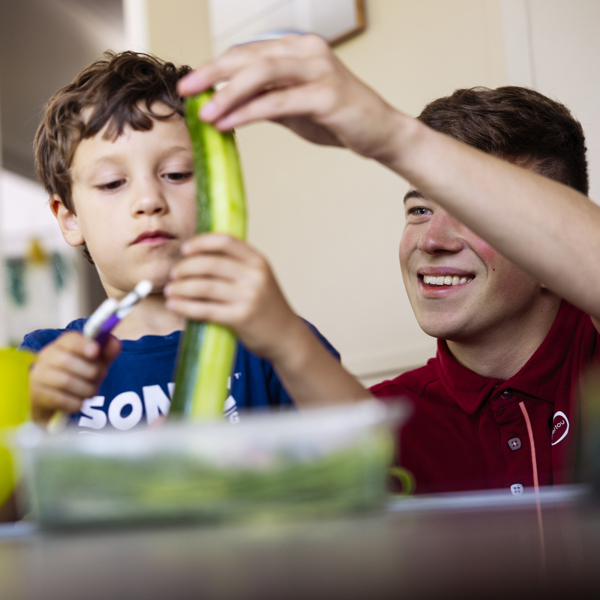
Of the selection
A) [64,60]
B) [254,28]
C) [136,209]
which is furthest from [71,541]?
[64,60]

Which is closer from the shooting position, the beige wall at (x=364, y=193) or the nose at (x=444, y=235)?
the nose at (x=444, y=235)

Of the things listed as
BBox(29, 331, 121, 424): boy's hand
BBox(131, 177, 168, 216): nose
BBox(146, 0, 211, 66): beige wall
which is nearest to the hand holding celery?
BBox(29, 331, 121, 424): boy's hand

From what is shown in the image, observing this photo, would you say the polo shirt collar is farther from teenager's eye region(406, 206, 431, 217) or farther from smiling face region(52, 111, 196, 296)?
smiling face region(52, 111, 196, 296)

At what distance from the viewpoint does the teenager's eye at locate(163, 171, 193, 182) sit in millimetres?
1020

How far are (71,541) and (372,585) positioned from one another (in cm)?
17

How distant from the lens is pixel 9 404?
514 mm

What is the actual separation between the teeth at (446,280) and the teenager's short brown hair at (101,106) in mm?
523

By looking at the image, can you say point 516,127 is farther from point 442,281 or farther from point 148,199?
point 148,199

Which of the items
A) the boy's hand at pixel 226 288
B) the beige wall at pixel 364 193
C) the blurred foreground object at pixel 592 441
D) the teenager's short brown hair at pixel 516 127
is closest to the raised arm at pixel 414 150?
the boy's hand at pixel 226 288

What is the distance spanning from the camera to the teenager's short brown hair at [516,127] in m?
1.25

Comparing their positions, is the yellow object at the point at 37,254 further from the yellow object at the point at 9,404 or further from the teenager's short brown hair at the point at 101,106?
the yellow object at the point at 9,404

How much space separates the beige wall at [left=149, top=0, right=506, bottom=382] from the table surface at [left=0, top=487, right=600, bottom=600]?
163cm

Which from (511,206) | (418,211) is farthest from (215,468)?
(418,211)

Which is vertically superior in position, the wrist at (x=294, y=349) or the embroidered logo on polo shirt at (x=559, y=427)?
the wrist at (x=294, y=349)
